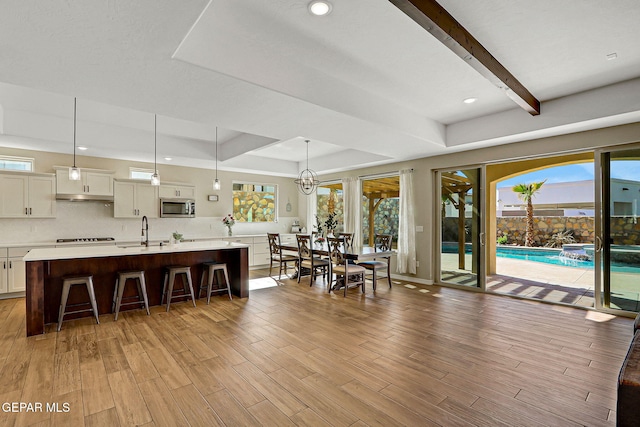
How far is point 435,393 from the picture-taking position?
2238 mm

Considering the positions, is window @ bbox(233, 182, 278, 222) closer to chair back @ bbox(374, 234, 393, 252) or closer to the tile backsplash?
the tile backsplash

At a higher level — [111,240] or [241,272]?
[111,240]

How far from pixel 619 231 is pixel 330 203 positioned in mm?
5841

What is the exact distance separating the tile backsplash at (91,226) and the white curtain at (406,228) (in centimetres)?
441

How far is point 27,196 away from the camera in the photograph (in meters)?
5.19

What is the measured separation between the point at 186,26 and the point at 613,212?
216 inches

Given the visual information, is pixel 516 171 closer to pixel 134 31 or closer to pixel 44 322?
pixel 134 31

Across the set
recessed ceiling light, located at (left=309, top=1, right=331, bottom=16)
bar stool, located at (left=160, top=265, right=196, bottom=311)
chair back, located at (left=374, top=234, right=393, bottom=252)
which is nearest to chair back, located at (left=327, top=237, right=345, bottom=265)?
chair back, located at (left=374, top=234, right=393, bottom=252)

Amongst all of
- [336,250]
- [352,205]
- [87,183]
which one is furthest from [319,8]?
[87,183]

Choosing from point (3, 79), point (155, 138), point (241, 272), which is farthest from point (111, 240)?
point (3, 79)

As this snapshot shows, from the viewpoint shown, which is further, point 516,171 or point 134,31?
point 516,171

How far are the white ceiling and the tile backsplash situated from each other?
1410mm

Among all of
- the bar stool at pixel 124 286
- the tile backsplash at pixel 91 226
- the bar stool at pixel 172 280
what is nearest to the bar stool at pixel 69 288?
the bar stool at pixel 124 286

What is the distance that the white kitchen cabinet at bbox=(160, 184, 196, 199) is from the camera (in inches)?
257
